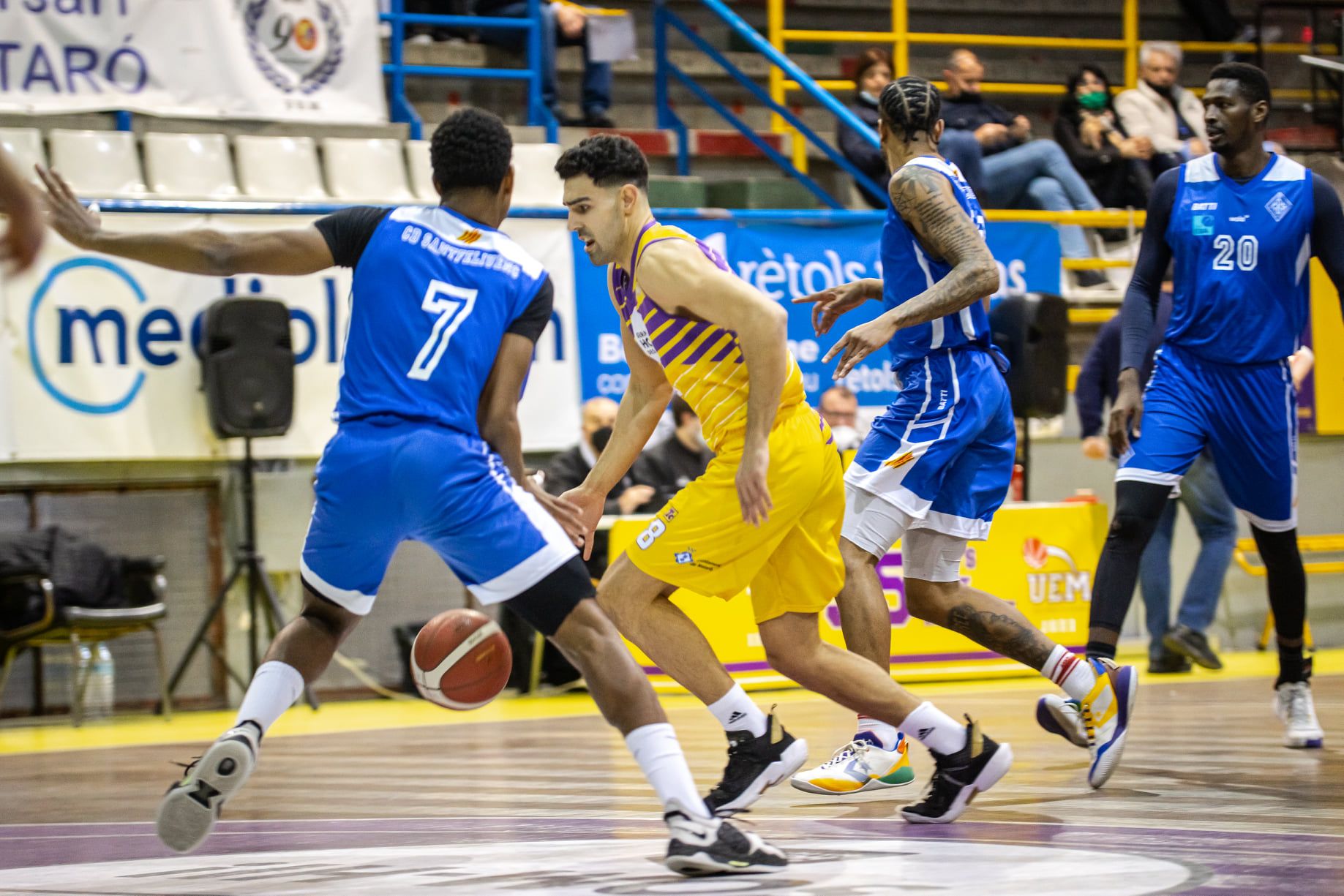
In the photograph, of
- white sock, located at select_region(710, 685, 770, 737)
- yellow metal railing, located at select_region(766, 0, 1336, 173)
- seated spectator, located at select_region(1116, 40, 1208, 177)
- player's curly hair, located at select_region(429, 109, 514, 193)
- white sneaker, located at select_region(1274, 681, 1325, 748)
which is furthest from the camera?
yellow metal railing, located at select_region(766, 0, 1336, 173)

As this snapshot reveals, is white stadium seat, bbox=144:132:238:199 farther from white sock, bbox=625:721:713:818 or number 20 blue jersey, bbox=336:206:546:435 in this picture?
white sock, bbox=625:721:713:818

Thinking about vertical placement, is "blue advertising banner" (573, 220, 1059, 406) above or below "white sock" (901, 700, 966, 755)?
above

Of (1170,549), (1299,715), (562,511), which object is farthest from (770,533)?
(1170,549)

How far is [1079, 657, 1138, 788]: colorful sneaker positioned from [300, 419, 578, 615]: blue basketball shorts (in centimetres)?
212

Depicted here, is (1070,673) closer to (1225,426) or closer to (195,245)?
(1225,426)

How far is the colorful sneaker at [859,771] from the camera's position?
5.12 meters

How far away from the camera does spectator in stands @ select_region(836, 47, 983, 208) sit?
1182cm

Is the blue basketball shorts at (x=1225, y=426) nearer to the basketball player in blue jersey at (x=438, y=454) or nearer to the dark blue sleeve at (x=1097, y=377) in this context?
the basketball player in blue jersey at (x=438, y=454)

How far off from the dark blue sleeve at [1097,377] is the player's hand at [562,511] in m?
6.13

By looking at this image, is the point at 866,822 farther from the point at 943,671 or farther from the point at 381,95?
the point at 381,95

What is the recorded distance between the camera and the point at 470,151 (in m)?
4.11

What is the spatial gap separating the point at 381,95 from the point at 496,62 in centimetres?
201

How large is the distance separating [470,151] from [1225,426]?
3.07 metres

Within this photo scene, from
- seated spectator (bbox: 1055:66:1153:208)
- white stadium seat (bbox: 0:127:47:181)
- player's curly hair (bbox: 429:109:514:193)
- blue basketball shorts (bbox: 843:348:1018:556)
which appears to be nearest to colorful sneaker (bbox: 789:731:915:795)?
blue basketball shorts (bbox: 843:348:1018:556)
